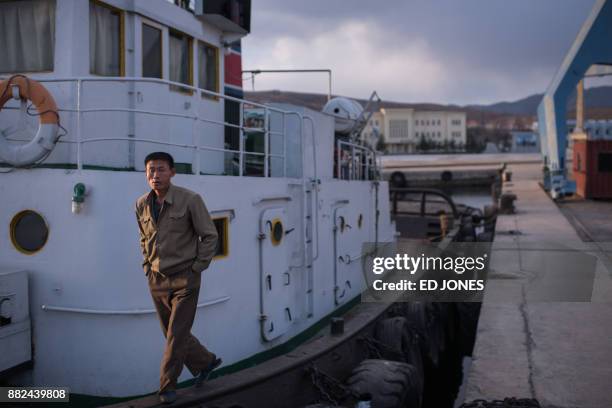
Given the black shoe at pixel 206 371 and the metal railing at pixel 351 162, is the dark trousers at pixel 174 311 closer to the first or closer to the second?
the black shoe at pixel 206 371

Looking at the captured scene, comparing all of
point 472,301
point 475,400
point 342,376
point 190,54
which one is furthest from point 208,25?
point 472,301

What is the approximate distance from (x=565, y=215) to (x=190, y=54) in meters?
16.4

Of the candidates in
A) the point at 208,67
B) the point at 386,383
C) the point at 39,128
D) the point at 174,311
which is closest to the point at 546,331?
the point at 386,383

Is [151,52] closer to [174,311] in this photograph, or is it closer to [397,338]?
[174,311]

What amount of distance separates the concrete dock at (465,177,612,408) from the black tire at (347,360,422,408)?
586 mm

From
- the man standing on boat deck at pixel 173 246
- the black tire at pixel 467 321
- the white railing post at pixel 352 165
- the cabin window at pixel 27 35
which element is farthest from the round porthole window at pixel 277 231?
the black tire at pixel 467 321

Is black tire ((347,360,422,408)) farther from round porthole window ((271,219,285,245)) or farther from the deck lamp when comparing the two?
the deck lamp

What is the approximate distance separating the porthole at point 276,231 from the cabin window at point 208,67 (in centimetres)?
177

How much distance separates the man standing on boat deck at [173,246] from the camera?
13.2 ft

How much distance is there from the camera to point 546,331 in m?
7.71

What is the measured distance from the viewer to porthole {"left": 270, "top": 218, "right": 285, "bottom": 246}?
242 inches

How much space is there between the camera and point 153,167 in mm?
3984

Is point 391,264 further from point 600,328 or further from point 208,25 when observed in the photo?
point 208,25

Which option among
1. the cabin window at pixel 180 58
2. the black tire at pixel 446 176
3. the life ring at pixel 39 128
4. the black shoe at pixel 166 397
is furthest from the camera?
the black tire at pixel 446 176
